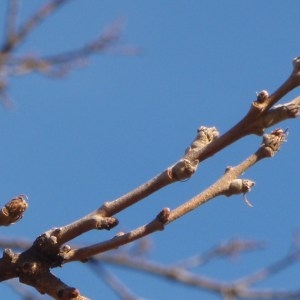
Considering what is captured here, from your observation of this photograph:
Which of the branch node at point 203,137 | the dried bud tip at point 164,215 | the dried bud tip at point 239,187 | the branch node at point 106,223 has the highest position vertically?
the branch node at point 203,137

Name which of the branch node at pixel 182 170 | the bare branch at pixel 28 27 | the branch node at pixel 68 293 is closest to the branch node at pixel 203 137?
the branch node at pixel 182 170

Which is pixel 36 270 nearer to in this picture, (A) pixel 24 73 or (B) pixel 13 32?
(B) pixel 13 32

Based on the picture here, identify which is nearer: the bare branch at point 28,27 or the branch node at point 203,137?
the branch node at point 203,137

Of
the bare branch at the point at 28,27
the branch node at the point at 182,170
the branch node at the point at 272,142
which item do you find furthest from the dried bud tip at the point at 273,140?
the bare branch at the point at 28,27

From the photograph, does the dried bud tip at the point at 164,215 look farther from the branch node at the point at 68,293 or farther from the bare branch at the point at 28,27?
the bare branch at the point at 28,27

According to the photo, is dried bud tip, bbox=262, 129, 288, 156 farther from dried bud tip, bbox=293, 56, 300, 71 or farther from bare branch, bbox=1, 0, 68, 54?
bare branch, bbox=1, 0, 68, 54

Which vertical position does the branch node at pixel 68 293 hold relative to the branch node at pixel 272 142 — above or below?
below

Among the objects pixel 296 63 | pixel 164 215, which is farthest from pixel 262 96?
pixel 164 215

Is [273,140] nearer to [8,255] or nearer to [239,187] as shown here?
[239,187]

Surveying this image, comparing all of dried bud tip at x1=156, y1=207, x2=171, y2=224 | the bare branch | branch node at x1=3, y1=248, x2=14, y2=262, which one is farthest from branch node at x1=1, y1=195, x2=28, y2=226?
the bare branch
